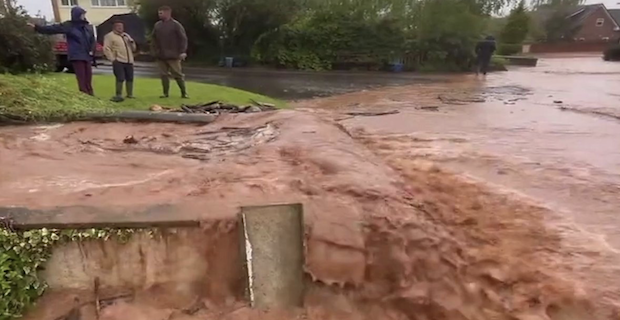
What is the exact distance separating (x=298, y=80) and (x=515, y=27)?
24.8m

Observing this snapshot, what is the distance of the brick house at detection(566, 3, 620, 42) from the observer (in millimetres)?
55237

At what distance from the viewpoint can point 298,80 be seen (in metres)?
18.1

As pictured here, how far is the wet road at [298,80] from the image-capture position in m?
14.7

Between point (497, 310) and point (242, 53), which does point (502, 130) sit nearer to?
point (497, 310)

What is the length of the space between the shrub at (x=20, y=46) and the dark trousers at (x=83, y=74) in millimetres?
3490

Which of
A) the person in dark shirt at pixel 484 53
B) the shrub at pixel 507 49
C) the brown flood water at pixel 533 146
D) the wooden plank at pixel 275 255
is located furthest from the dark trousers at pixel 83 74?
the shrub at pixel 507 49

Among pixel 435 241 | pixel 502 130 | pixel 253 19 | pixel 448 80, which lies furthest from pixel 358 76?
pixel 435 241

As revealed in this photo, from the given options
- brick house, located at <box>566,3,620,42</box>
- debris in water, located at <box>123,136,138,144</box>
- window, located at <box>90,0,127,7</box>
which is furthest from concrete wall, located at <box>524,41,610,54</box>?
debris in water, located at <box>123,136,138,144</box>

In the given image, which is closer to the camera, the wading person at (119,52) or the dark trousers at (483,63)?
the wading person at (119,52)

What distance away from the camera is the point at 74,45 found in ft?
26.6

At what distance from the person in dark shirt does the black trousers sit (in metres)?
16.2

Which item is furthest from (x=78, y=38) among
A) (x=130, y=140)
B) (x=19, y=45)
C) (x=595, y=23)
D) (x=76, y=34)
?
(x=595, y=23)

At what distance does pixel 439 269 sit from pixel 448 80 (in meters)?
16.7

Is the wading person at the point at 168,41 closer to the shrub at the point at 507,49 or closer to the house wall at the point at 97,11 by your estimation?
the house wall at the point at 97,11
